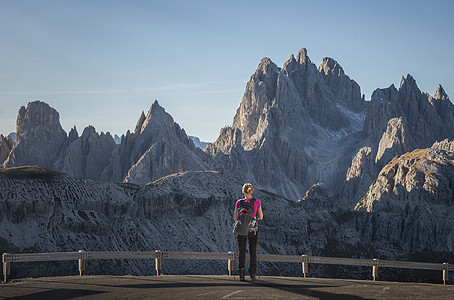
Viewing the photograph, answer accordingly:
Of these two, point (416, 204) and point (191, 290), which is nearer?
point (191, 290)

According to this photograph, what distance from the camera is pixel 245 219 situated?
70.1 feet

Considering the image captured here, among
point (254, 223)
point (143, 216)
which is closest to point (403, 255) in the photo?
point (143, 216)

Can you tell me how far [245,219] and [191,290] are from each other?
3.14 m

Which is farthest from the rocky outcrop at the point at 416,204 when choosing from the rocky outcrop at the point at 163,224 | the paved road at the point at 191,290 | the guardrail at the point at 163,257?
the paved road at the point at 191,290

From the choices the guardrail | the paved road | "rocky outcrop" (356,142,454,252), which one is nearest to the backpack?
the paved road

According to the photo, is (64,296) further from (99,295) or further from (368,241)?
(368,241)

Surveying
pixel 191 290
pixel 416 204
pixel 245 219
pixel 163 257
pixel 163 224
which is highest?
pixel 416 204

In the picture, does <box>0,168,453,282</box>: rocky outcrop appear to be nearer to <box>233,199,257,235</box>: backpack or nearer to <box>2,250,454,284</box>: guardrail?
<box>2,250,454,284</box>: guardrail

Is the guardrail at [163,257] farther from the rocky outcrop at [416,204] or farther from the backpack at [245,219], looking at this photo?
the rocky outcrop at [416,204]

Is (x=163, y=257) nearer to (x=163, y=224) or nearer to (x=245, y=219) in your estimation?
(x=245, y=219)

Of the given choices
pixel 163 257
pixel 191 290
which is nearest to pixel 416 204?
pixel 163 257

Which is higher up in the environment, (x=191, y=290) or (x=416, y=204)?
(x=416, y=204)

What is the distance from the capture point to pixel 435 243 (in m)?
154

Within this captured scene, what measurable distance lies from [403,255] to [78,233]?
81361 mm
